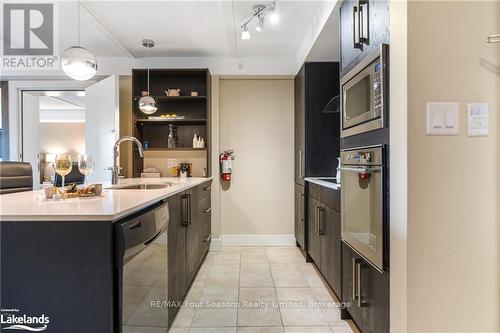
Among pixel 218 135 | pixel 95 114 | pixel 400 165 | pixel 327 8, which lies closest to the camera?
pixel 400 165

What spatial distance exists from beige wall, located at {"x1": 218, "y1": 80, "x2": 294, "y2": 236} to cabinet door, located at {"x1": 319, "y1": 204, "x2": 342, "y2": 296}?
154 centimetres

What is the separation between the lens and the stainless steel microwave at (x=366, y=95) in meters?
1.34

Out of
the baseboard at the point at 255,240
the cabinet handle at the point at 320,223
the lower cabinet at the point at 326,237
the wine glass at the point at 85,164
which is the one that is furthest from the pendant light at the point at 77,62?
the baseboard at the point at 255,240

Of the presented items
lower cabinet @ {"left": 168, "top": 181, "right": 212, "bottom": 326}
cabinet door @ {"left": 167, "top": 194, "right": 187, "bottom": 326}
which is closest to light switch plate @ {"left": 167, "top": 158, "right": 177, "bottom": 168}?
A: lower cabinet @ {"left": 168, "top": 181, "right": 212, "bottom": 326}

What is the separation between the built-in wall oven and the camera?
4.51 feet

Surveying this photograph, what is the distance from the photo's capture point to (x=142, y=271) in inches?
48.7

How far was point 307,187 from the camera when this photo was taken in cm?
325

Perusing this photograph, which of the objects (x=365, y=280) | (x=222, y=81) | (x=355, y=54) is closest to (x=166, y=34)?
(x=222, y=81)

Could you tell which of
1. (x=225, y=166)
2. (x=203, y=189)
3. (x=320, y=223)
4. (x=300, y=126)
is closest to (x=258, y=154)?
(x=225, y=166)

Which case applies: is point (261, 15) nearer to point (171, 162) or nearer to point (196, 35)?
point (196, 35)

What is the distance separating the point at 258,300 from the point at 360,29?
2049 mm

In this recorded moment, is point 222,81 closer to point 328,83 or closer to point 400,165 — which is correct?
point 328,83

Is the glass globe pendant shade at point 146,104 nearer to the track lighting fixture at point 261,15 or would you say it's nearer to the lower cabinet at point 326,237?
the track lighting fixture at point 261,15

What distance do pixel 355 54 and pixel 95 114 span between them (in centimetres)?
320
